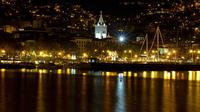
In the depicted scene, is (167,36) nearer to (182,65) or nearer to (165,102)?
(182,65)

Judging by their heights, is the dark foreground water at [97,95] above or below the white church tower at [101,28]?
below

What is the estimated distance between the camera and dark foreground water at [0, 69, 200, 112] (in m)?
31.8

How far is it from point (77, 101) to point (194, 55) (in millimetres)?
54303

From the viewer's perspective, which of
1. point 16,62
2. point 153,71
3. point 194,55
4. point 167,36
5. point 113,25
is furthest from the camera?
point 113,25

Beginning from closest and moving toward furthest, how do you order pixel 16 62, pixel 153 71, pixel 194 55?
pixel 153 71
pixel 16 62
pixel 194 55

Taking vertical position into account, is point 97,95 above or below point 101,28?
below

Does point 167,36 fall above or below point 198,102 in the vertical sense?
above

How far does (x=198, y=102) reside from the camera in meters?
34.6

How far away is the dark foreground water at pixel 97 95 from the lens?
104 ft

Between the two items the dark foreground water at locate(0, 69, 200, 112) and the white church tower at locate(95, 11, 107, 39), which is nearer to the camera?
the dark foreground water at locate(0, 69, 200, 112)

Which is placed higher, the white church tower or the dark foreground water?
the white church tower

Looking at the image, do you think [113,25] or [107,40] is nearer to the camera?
[107,40]

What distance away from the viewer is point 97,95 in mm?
38125

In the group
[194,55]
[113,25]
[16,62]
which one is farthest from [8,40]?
[113,25]
